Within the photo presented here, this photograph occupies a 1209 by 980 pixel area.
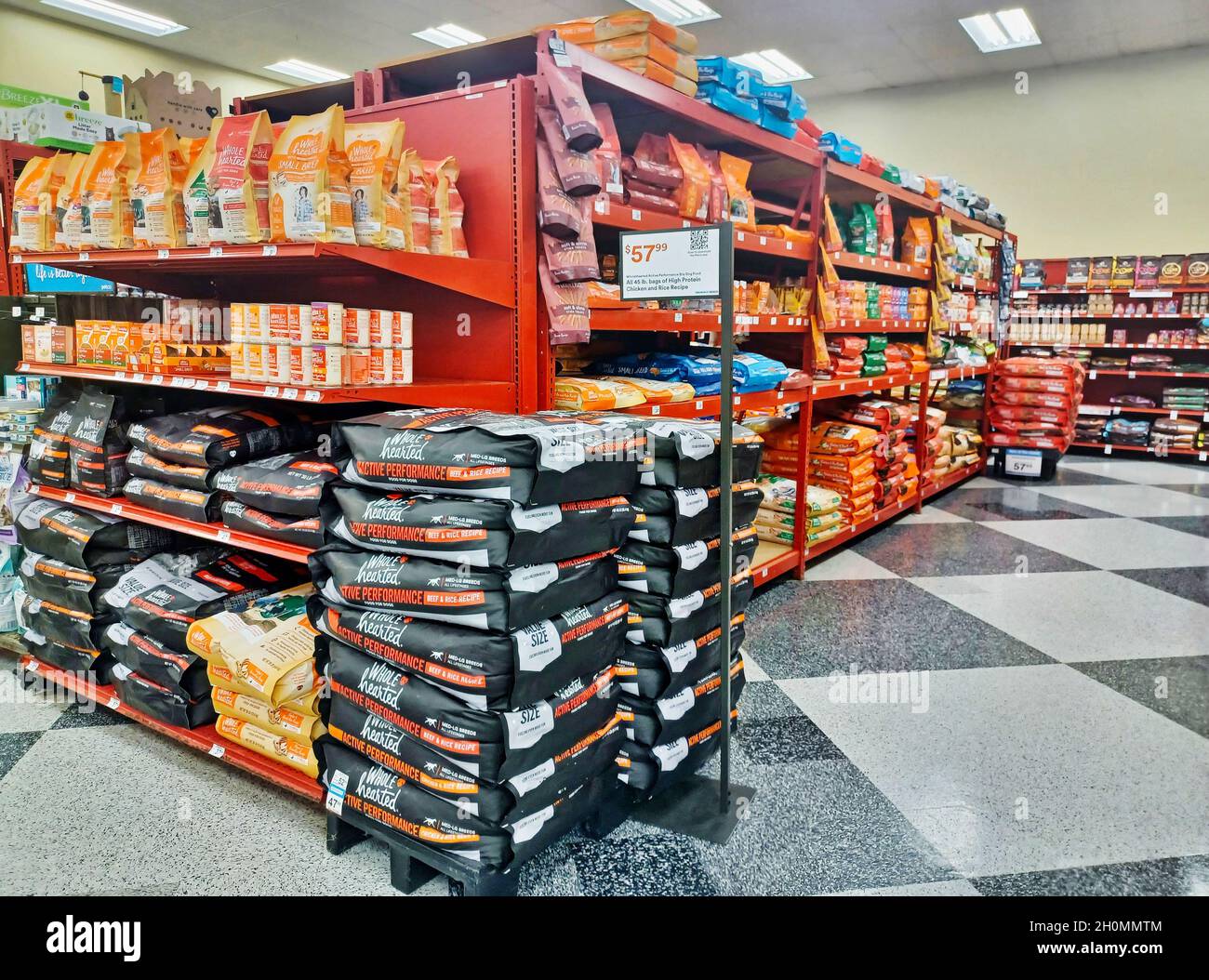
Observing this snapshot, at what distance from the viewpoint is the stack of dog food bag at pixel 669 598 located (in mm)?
2145

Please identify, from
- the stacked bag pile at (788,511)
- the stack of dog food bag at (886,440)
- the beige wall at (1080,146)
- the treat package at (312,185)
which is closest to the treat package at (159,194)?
the treat package at (312,185)

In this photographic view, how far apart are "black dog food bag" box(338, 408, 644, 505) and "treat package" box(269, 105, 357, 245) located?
1.59ft

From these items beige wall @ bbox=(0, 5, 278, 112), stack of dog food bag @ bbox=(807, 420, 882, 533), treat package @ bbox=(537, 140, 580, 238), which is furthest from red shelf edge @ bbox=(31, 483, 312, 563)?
beige wall @ bbox=(0, 5, 278, 112)

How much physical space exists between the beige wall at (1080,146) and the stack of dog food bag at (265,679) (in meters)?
10.0

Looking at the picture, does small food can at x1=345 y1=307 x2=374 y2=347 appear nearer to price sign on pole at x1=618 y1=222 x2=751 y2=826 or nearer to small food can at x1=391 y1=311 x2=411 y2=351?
small food can at x1=391 y1=311 x2=411 y2=351

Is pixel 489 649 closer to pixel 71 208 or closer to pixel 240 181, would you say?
pixel 240 181

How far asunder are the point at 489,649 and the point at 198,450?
1309 mm

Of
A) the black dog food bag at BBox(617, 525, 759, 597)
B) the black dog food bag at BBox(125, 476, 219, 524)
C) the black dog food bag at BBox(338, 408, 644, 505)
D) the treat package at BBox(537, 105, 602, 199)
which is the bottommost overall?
the black dog food bag at BBox(617, 525, 759, 597)

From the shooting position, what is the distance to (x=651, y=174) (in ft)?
10.7

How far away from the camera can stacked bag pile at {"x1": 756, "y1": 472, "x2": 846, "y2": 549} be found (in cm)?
442

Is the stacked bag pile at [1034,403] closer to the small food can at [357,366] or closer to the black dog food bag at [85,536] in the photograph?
the small food can at [357,366]

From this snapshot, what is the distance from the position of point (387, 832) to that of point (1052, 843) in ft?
5.43

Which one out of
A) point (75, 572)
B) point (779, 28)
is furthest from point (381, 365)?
point (779, 28)

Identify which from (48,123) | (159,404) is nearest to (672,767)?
(159,404)
